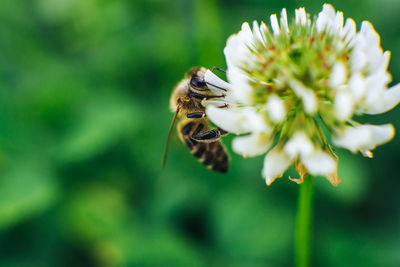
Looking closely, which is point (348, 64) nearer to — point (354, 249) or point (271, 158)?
→ point (271, 158)

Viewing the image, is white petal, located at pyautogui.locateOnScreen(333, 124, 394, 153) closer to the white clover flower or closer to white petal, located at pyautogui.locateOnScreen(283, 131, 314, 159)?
the white clover flower

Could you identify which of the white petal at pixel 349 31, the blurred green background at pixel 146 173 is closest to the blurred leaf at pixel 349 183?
the blurred green background at pixel 146 173

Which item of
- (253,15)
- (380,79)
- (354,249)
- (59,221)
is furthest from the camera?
(253,15)

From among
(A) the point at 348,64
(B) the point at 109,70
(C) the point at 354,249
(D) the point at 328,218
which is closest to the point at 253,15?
(B) the point at 109,70

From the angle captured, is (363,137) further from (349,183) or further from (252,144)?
(349,183)

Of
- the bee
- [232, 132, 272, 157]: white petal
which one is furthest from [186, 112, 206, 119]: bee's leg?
[232, 132, 272, 157]: white petal

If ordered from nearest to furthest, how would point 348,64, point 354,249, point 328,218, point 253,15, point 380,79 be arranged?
point 380,79
point 348,64
point 354,249
point 328,218
point 253,15
